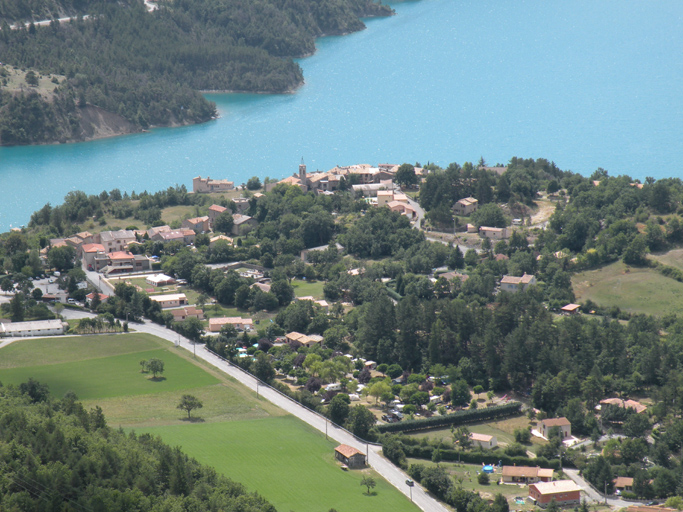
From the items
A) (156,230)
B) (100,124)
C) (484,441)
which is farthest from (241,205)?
(484,441)

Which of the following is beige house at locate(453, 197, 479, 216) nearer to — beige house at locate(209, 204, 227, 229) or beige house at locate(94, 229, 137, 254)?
beige house at locate(209, 204, 227, 229)

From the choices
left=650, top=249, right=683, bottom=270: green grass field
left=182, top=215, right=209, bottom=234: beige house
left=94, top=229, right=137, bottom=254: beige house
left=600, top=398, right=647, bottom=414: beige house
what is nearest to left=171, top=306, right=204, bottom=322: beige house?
Result: left=94, top=229, right=137, bottom=254: beige house

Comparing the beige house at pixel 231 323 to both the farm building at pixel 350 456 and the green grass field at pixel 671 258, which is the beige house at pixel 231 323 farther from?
the green grass field at pixel 671 258

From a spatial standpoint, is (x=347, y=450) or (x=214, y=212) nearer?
(x=347, y=450)

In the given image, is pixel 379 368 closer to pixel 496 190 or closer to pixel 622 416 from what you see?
pixel 622 416

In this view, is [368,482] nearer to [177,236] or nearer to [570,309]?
[570,309]
